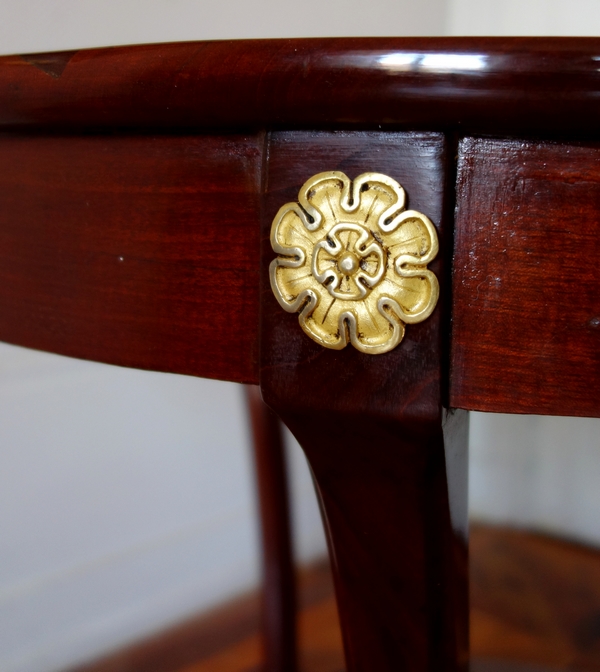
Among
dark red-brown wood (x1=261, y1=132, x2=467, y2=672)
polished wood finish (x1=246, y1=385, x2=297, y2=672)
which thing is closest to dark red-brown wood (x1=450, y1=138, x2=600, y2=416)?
dark red-brown wood (x1=261, y1=132, x2=467, y2=672)

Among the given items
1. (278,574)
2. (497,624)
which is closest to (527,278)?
(278,574)

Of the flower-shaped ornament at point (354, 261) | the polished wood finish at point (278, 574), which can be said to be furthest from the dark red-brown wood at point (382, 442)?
the polished wood finish at point (278, 574)

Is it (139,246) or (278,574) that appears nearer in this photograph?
(139,246)

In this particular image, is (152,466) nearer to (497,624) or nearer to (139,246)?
(497,624)

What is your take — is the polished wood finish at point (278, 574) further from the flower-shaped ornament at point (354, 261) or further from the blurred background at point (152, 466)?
the flower-shaped ornament at point (354, 261)

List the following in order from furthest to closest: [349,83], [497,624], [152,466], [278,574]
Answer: [152,466] < [497,624] < [278,574] < [349,83]

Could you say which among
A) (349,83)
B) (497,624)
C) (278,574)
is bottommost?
(497,624)

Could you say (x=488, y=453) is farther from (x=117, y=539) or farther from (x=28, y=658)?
(x=28, y=658)
